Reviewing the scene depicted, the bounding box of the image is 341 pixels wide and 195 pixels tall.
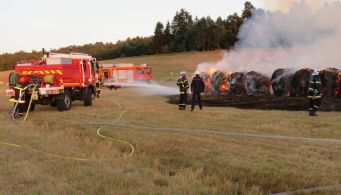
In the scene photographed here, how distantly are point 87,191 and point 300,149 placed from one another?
463 cm

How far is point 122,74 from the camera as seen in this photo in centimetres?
4353

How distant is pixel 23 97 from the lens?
59.2 ft

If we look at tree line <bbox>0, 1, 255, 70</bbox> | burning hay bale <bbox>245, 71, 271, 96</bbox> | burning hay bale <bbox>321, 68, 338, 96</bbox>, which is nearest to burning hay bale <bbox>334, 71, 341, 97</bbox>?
burning hay bale <bbox>321, 68, 338, 96</bbox>

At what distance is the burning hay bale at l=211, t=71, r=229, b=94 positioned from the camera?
27.9 metres

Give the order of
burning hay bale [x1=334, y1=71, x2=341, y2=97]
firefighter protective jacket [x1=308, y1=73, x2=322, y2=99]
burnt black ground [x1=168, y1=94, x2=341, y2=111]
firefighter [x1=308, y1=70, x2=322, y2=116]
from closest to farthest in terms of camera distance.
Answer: firefighter [x1=308, y1=70, x2=322, y2=116]
firefighter protective jacket [x1=308, y1=73, x2=322, y2=99]
burnt black ground [x1=168, y1=94, x2=341, y2=111]
burning hay bale [x1=334, y1=71, x2=341, y2=97]

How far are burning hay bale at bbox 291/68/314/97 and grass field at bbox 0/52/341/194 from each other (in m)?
7.34

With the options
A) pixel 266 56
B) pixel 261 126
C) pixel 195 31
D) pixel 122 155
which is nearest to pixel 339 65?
pixel 266 56

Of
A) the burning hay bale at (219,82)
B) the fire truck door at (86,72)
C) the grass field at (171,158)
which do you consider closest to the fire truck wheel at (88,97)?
the fire truck door at (86,72)

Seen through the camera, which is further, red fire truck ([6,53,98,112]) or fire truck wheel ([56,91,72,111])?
fire truck wheel ([56,91,72,111])

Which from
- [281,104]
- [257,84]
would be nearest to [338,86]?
[281,104]

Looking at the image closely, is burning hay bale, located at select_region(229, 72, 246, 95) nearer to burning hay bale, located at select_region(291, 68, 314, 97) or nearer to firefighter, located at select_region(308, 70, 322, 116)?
burning hay bale, located at select_region(291, 68, 314, 97)

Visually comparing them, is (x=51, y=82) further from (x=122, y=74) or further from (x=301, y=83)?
(x=122, y=74)

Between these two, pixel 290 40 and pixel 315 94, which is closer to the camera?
pixel 315 94

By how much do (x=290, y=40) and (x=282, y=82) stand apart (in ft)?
19.0
